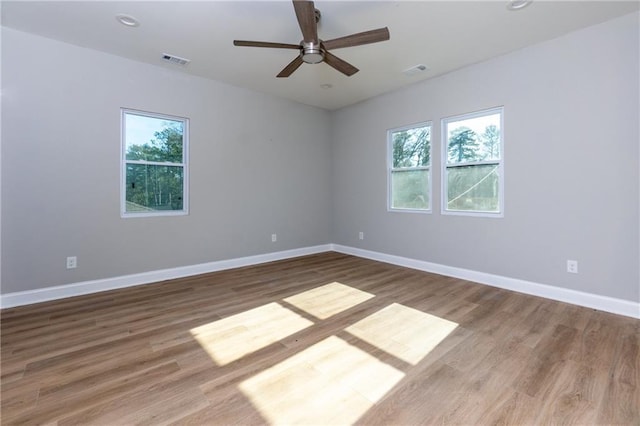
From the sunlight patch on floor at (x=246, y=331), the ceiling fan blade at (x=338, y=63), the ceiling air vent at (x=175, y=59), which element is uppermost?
the ceiling air vent at (x=175, y=59)

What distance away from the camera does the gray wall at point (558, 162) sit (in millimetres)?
2734

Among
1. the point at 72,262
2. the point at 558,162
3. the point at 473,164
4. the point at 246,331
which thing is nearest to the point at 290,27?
the point at 473,164

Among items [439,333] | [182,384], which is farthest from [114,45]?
[439,333]

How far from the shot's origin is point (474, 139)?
12.6 feet

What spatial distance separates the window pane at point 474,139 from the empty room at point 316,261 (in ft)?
0.09

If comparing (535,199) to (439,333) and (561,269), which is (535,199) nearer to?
(561,269)

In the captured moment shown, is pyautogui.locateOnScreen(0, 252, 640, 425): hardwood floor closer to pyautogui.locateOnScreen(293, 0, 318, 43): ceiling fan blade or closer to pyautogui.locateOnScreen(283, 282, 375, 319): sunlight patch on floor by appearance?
pyautogui.locateOnScreen(283, 282, 375, 319): sunlight patch on floor

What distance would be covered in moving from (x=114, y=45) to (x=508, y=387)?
4814mm

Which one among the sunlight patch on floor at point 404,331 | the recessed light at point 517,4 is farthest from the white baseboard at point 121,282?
the recessed light at point 517,4

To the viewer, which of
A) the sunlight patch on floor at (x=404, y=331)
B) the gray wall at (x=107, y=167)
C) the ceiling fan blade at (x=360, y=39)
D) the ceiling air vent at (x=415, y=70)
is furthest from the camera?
the ceiling air vent at (x=415, y=70)

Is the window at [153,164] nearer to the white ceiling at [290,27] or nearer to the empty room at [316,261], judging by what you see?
the empty room at [316,261]

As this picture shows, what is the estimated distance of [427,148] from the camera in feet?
14.3

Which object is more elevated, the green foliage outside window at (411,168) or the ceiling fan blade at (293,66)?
the ceiling fan blade at (293,66)

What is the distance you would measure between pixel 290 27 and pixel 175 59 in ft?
5.38
